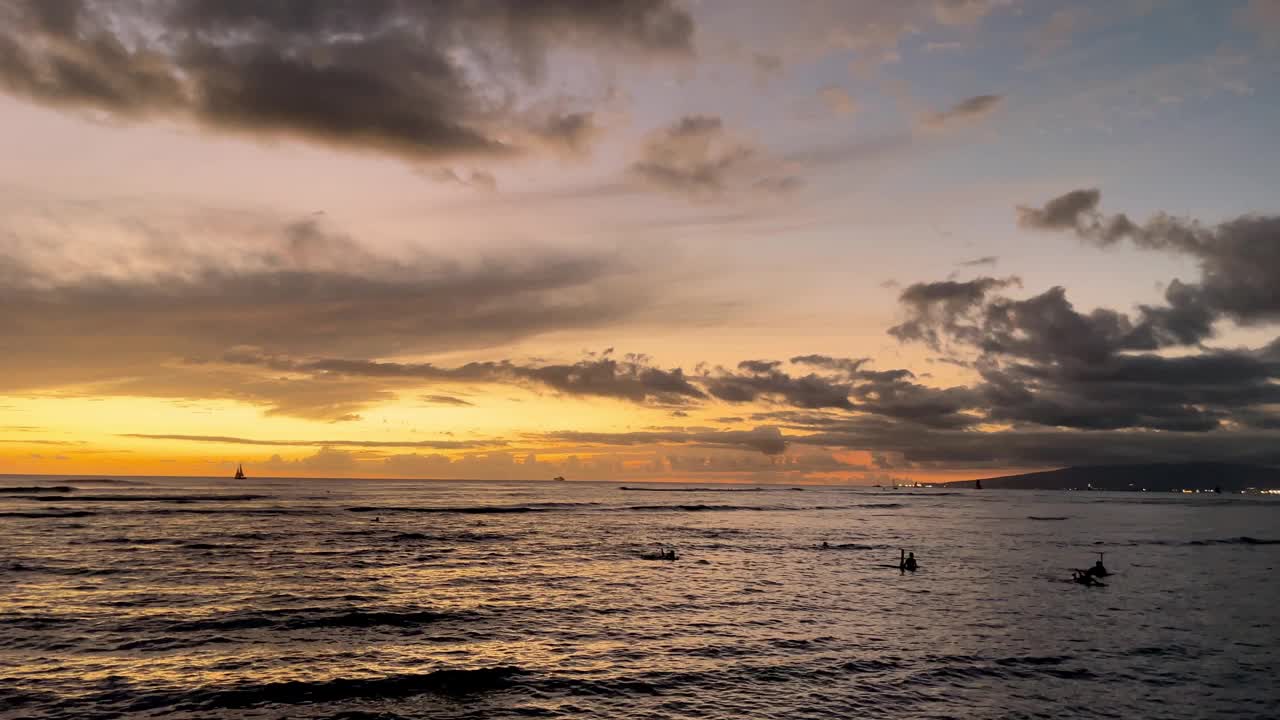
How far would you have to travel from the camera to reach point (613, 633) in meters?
44.1

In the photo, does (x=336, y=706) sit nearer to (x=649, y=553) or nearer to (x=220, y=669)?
(x=220, y=669)

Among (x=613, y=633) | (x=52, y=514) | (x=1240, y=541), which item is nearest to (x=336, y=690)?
(x=613, y=633)

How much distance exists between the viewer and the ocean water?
31.8 m

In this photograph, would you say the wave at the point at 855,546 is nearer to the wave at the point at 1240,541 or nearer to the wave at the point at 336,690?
the wave at the point at 1240,541

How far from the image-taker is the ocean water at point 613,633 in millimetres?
31750

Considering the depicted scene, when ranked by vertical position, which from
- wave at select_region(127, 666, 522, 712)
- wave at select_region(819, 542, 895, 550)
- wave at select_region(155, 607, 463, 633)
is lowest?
wave at select_region(819, 542, 895, 550)

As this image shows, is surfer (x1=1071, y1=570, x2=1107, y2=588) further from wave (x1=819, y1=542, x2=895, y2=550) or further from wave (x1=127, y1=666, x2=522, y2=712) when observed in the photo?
wave (x1=127, y1=666, x2=522, y2=712)

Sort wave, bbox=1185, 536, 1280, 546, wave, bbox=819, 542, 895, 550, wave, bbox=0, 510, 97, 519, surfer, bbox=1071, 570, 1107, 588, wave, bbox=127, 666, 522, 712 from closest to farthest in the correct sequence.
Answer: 1. wave, bbox=127, 666, 522, 712
2. surfer, bbox=1071, 570, 1107, 588
3. wave, bbox=819, 542, 895, 550
4. wave, bbox=1185, 536, 1280, 546
5. wave, bbox=0, 510, 97, 519

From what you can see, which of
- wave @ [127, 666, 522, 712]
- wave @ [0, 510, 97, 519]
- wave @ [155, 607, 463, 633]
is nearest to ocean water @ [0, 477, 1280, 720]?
wave @ [127, 666, 522, 712]

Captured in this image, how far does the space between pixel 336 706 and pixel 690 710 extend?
567 inches

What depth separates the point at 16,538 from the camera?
91.2 metres

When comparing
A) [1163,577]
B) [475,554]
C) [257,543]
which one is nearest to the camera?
[1163,577]

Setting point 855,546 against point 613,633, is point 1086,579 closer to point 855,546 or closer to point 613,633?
point 855,546

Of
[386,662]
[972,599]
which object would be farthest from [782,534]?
[386,662]
